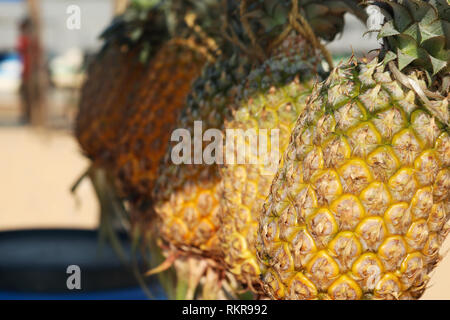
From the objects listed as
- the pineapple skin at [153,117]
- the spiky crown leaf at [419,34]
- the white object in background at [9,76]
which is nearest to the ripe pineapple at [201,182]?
the pineapple skin at [153,117]

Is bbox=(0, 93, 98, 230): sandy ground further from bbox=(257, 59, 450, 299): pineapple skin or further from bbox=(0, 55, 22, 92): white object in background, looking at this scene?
bbox=(0, 55, 22, 92): white object in background

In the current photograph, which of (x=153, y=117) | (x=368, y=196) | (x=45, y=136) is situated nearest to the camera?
(x=368, y=196)

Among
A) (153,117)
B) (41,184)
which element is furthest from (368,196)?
(41,184)

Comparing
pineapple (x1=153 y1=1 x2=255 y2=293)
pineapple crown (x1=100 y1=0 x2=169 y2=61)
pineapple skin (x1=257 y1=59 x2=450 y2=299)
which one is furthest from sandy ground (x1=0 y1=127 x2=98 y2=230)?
pineapple skin (x1=257 y1=59 x2=450 y2=299)

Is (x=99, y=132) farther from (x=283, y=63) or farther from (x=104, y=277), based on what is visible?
(x=283, y=63)

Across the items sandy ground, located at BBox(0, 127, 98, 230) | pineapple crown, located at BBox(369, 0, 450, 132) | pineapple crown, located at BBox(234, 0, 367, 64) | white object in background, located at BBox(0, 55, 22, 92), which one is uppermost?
pineapple crown, located at BBox(234, 0, 367, 64)

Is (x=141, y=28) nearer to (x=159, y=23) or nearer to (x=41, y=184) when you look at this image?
(x=159, y=23)

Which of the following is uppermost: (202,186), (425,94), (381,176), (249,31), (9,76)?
(249,31)

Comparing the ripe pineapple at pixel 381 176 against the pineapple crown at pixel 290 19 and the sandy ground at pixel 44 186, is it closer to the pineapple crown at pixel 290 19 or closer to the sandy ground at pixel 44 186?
the pineapple crown at pixel 290 19
